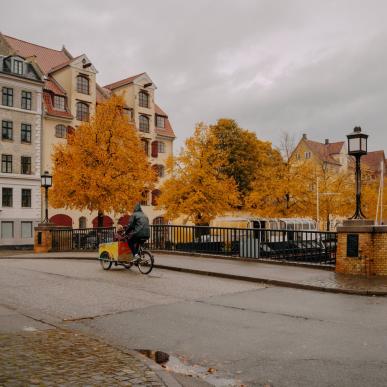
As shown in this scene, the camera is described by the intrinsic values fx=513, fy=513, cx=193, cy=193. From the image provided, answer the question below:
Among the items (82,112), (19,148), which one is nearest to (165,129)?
(82,112)

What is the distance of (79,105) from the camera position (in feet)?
169

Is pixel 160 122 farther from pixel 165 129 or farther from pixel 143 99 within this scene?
pixel 143 99

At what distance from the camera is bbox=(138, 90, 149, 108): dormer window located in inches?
2258

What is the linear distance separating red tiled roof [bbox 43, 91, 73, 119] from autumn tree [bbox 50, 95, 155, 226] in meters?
13.1

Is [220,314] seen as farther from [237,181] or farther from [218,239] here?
[237,181]

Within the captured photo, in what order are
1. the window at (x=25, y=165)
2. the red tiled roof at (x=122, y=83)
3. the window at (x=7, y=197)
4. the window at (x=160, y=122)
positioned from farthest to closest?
the window at (x=160, y=122) → the red tiled roof at (x=122, y=83) → the window at (x=25, y=165) → the window at (x=7, y=197)

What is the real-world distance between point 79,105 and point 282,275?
136 feet

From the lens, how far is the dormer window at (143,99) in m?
57.3

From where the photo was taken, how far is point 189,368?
228 inches

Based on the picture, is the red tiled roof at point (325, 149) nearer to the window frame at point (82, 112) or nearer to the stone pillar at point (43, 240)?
the window frame at point (82, 112)

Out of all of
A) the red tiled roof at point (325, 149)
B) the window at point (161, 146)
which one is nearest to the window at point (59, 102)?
the window at point (161, 146)

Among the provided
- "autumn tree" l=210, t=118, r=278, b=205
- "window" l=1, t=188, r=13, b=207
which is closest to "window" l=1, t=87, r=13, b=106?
"window" l=1, t=188, r=13, b=207

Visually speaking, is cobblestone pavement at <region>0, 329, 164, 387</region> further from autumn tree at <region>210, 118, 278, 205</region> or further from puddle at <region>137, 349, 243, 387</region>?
autumn tree at <region>210, 118, 278, 205</region>

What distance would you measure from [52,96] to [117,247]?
37844mm
